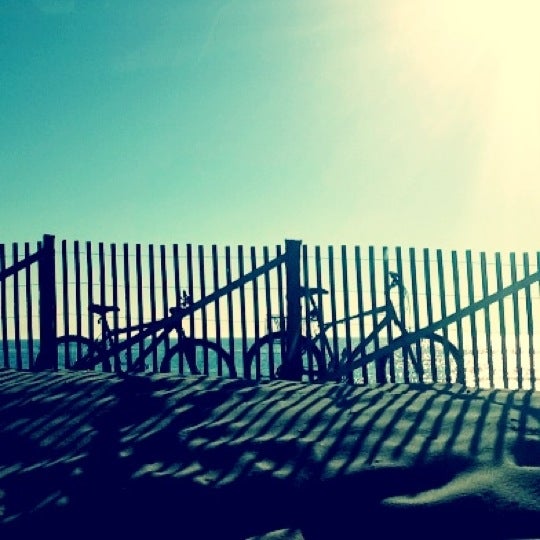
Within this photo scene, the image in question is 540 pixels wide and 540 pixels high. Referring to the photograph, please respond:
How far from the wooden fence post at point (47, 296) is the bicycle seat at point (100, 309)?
0.53 meters

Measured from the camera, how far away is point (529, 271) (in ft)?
28.9

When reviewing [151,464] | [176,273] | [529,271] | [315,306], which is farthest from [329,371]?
[151,464]

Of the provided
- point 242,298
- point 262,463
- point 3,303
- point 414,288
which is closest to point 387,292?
point 414,288

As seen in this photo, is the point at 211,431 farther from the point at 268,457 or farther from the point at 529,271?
the point at 529,271

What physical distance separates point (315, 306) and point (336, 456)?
4.53m

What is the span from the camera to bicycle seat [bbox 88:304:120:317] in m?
8.77

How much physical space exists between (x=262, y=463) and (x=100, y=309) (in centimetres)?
512

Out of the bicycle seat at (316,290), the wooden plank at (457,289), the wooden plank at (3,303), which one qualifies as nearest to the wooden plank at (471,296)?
the wooden plank at (457,289)

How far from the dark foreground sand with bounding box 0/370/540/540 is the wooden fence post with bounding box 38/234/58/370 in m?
2.04

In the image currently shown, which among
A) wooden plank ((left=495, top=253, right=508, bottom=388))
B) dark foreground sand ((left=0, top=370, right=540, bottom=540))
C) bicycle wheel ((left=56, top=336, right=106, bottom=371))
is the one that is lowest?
dark foreground sand ((left=0, top=370, right=540, bottom=540))

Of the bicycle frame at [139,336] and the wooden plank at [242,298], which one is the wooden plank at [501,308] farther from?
the bicycle frame at [139,336]

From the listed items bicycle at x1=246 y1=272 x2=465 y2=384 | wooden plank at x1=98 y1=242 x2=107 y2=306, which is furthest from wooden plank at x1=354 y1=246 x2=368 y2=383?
wooden plank at x1=98 y1=242 x2=107 y2=306

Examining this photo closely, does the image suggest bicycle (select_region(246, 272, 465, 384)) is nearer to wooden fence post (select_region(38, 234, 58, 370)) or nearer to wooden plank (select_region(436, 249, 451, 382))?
wooden plank (select_region(436, 249, 451, 382))

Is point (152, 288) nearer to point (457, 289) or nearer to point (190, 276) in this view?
point (190, 276)
